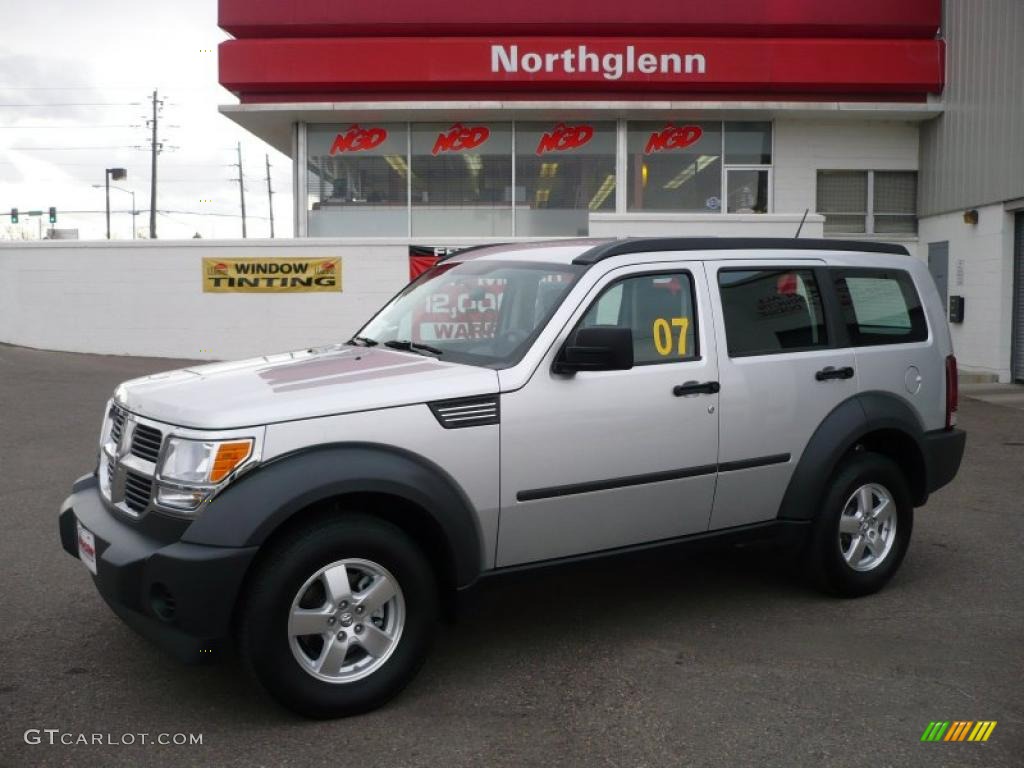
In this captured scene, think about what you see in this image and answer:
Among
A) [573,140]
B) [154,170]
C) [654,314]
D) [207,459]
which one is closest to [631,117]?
[573,140]

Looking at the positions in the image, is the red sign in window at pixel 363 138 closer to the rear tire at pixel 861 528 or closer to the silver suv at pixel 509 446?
the silver suv at pixel 509 446

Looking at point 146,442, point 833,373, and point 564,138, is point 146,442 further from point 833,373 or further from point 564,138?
point 564,138

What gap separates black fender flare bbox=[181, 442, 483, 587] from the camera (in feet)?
12.5

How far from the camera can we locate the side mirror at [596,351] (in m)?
4.43

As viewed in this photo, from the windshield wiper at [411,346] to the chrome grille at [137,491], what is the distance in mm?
A: 1403

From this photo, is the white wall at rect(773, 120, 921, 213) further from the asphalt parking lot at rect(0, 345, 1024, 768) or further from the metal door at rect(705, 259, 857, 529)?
the metal door at rect(705, 259, 857, 529)

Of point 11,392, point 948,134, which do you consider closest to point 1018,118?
point 948,134

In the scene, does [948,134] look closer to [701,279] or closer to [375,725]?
[701,279]

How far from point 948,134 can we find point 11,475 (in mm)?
16906

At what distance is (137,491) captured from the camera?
4125 millimetres

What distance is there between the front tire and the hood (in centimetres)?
46

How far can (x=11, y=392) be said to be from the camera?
13.9 metres

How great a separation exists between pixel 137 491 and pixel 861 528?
12.0ft

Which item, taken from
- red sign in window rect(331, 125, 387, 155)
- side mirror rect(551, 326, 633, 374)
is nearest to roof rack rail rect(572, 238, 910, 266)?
side mirror rect(551, 326, 633, 374)
